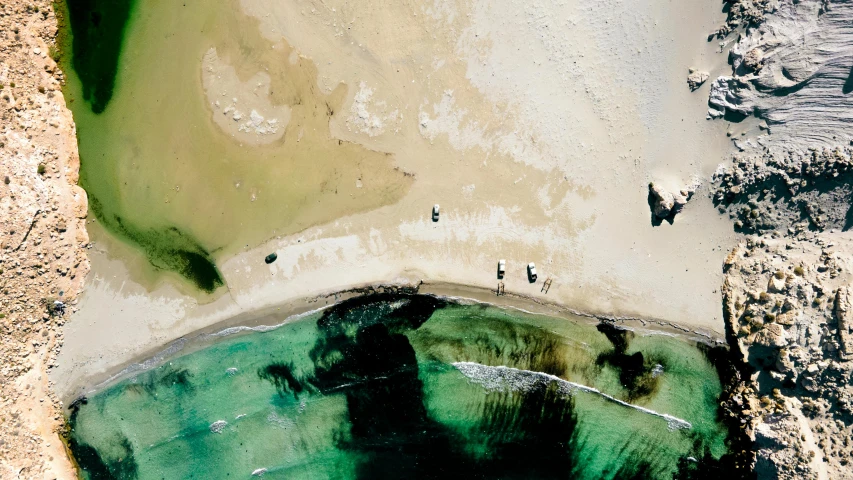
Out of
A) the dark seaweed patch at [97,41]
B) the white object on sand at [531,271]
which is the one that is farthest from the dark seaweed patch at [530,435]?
the dark seaweed patch at [97,41]

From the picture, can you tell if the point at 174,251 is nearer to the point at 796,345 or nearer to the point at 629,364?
the point at 629,364

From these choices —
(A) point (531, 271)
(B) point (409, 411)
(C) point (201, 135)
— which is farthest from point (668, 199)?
(C) point (201, 135)

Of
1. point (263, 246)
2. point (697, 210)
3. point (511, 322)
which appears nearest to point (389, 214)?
point (263, 246)

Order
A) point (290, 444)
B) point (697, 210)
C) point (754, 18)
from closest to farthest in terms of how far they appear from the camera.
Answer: point (754, 18) → point (697, 210) → point (290, 444)

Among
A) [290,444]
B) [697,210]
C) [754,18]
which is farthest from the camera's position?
[290,444]

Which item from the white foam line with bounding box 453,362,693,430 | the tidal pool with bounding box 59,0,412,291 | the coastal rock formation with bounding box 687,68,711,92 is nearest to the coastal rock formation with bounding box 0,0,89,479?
the tidal pool with bounding box 59,0,412,291

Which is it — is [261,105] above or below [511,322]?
above

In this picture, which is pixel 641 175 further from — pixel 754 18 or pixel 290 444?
pixel 290 444
